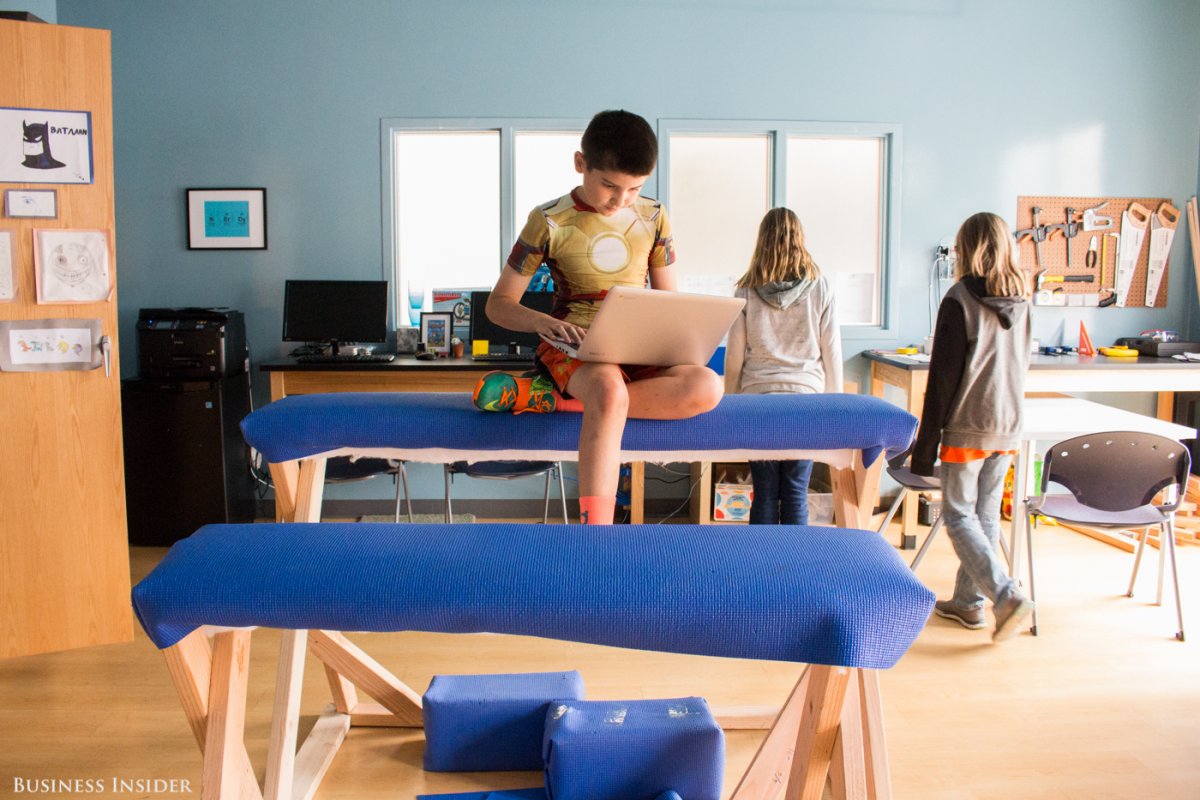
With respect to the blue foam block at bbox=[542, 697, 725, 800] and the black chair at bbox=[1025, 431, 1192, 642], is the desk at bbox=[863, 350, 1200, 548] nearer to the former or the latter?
the black chair at bbox=[1025, 431, 1192, 642]

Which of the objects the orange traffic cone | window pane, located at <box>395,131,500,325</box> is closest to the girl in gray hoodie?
window pane, located at <box>395,131,500,325</box>

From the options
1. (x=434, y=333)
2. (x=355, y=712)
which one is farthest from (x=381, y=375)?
(x=355, y=712)

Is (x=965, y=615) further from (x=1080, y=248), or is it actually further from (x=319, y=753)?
(x=1080, y=248)

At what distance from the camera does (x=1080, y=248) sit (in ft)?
15.9

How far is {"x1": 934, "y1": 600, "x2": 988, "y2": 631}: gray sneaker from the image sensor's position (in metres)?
3.20

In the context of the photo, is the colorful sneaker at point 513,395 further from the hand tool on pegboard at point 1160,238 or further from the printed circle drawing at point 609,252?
the hand tool on pegboard at point 1160,238

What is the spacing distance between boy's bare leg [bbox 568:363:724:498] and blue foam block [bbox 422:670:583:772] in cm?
61

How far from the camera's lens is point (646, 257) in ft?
7.45

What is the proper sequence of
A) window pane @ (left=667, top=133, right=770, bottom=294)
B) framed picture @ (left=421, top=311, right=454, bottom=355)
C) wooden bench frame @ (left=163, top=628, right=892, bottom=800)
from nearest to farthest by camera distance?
Result: wooden bench frame @ (left=163, top=628, right=892, bottom=800) → framed picture @ (left=421, top=311, right=454, bottom=355) → window pane @ (left=667, top=133, right=770, bottom=294)

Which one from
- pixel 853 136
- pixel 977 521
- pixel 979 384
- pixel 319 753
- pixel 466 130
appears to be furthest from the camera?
pixel 853 136

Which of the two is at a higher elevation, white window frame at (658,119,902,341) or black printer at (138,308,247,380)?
white window frame at (658,119,902,341)

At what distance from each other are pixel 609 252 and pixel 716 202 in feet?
8.92

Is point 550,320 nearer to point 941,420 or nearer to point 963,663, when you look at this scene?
point 941,420

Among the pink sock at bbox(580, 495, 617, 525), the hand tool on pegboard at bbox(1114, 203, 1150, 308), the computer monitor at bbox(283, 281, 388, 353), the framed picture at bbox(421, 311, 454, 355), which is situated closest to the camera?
the pink sock at bbox(580, 495, 617, 525)
